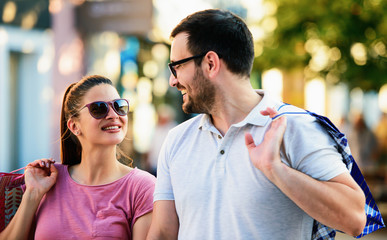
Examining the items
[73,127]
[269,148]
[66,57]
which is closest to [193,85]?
[269,148]

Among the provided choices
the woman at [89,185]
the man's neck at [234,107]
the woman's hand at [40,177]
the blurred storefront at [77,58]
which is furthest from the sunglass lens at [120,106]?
the blurred storefront at [77,58]

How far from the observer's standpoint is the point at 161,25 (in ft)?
53.1

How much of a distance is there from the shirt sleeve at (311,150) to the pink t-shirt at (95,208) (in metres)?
1.00

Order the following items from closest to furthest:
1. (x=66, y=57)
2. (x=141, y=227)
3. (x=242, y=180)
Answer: (x=242, y=180), (x=141, y=227), (x=66, y=57)

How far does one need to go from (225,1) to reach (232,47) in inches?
617

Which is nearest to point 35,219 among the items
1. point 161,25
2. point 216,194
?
point 216,194

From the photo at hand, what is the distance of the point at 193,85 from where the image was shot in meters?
3.28

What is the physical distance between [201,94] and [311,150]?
2.09 ft

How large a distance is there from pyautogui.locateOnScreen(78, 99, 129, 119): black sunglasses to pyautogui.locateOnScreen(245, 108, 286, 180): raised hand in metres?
1.09

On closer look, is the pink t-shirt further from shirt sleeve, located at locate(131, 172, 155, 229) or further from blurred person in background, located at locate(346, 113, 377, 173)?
blurred person in background, located at locate(346, 113, 377, 173)

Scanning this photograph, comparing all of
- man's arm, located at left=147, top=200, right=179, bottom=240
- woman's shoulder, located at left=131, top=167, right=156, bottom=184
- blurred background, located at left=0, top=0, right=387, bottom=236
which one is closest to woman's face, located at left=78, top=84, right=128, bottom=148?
woman's shoulder, located at left=131, top=167, right=156, bottom=184

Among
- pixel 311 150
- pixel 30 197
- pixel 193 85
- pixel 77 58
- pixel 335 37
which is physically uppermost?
pixel 335 37

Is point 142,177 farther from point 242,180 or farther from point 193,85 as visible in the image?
point 242,180

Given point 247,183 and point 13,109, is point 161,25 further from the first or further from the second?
point 247,183
